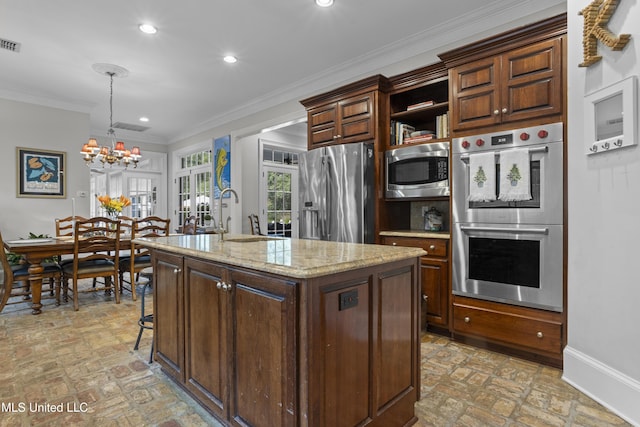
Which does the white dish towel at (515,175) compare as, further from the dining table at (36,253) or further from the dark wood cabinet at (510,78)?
the dining table at (36,253)

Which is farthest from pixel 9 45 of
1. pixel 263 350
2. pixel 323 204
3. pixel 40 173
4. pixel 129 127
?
pixel 263 350

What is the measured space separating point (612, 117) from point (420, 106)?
1570 millimetres

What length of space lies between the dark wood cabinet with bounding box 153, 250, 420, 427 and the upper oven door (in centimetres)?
119

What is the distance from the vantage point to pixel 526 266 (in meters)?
2.43

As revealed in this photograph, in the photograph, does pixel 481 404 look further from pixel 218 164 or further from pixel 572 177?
pixel 218 164

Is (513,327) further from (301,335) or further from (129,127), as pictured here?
(129,127)

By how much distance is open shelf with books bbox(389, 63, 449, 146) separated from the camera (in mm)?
3105

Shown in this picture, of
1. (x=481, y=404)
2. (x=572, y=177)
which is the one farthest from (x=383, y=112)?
(x=481, y=404)

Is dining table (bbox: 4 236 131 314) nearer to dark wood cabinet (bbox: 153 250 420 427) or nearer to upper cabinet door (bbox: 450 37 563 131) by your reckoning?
dark wood cabinet (bbox: 153 250 420 427)

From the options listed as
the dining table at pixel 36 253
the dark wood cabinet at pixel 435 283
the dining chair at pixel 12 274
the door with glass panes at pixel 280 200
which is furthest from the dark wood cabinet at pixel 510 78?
the door with glass panes at pixel 280 200

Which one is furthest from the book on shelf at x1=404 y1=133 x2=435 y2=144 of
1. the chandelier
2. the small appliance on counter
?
the chandelier

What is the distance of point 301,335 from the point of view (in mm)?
1209

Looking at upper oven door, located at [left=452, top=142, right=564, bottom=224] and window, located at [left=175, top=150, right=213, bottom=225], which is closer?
upper oven door, located at [left=452, top=142, right=564, bottom=224]

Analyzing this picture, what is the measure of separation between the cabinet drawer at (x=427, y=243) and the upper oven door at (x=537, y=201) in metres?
0.34
